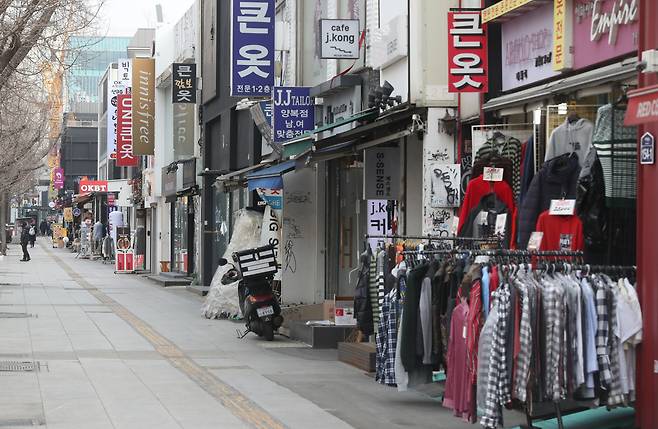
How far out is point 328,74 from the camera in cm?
2239

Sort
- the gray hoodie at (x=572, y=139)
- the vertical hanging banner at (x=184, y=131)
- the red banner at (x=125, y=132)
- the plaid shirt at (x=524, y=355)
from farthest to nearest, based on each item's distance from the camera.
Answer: the red banner at (x=125, y=132) → the vertical hanging banner at (x=184, y=131) → the gray hoodie at (x=572, y=139) → the plaid shirt at (x=524, y=355)

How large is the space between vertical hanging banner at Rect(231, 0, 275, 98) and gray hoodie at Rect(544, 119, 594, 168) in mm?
13150

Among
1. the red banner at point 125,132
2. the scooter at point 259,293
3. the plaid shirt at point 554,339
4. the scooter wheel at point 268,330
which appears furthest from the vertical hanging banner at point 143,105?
the plaid shirt at point 554,339

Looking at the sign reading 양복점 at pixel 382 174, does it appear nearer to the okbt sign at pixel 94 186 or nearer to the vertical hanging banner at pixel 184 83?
the vertical hanging banner at pixel 184 83

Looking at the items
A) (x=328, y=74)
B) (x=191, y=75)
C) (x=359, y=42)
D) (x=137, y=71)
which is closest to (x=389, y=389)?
(x=359, y=42)

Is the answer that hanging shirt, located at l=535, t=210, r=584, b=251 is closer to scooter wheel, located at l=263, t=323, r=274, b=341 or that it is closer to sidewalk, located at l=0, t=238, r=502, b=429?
sidewalk, located at l=0, t=238, r=502, b=429

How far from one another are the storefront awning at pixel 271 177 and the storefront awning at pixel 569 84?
20.1 ft

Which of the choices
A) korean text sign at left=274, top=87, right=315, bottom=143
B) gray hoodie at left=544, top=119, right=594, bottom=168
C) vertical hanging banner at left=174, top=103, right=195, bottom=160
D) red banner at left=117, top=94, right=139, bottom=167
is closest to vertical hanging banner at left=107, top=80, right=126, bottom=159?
red banner at left=117, top=94, right=139, bottom=167

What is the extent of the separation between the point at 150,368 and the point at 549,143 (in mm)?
6120

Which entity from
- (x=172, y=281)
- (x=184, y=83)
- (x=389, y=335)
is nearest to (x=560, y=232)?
(x=389, y=335)

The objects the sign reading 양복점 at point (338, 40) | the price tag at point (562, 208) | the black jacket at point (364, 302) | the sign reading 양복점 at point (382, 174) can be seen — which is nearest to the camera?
the price tag at point (562, 208)

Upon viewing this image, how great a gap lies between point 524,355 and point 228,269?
1475cm

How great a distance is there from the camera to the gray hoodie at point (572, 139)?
10875 mm

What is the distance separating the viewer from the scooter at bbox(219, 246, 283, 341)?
18.7 metres
